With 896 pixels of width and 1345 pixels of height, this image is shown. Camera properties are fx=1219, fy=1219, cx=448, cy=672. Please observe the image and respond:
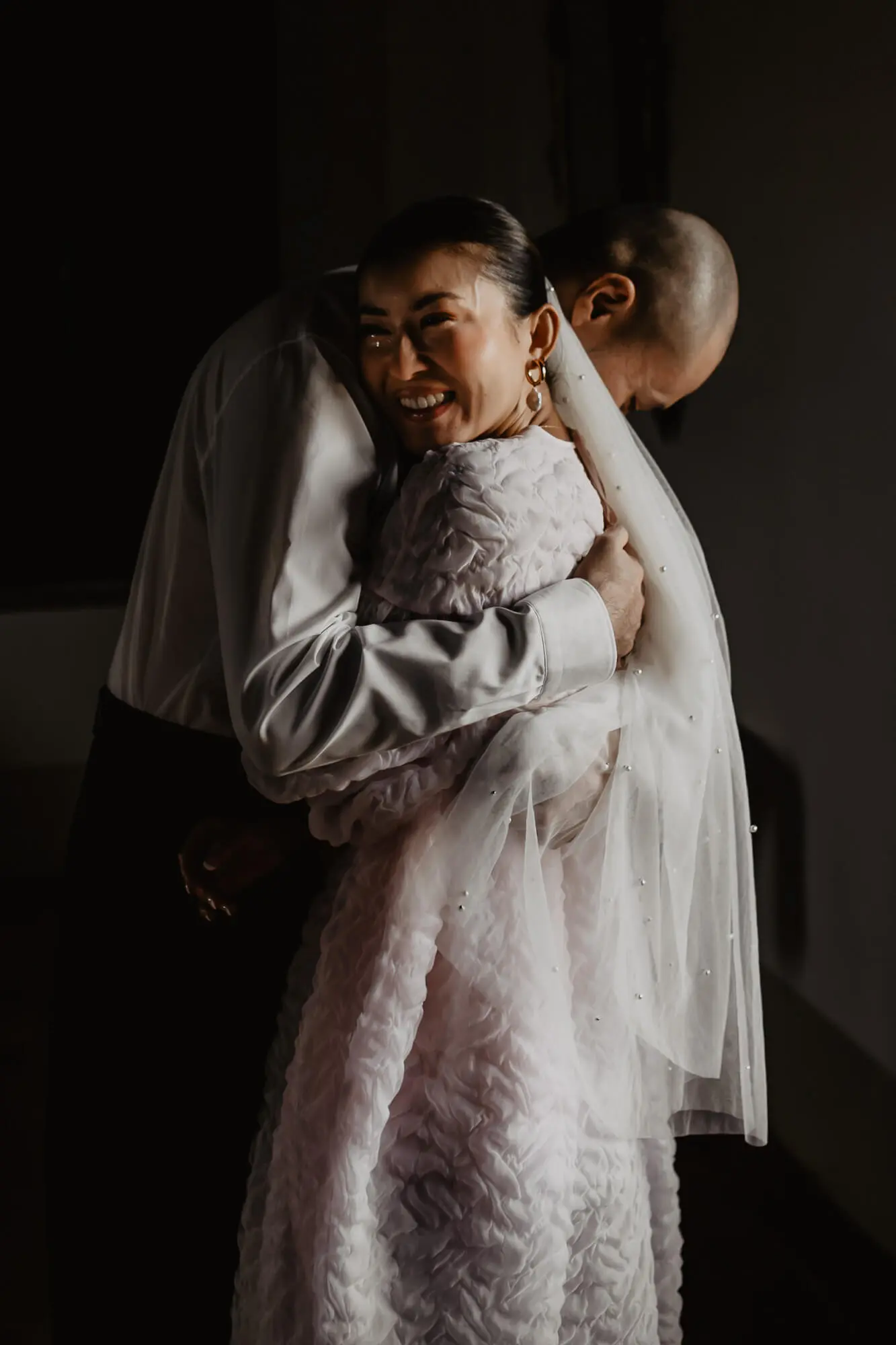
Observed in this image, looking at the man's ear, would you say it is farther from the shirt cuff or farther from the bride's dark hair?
the shirt cuff

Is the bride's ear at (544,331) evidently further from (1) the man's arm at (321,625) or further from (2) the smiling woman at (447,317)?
(1) the man's arm at (321,625)

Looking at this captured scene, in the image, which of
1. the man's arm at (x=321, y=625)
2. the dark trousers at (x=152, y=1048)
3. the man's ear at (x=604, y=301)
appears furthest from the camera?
the man's ear at (x=604, y=301)

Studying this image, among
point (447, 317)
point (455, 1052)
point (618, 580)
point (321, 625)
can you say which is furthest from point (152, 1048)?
point (447, 317)

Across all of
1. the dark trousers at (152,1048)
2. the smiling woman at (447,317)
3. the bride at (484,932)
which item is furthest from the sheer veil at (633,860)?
the dark trousers at (152,1048)

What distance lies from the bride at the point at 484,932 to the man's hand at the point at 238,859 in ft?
0.25

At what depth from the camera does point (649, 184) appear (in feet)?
7.28

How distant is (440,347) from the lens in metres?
1.04

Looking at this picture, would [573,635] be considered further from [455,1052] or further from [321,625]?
[455,1052]

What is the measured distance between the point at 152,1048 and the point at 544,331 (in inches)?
31.9

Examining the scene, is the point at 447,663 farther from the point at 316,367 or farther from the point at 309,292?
the point at 309,292

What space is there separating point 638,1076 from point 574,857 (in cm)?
21

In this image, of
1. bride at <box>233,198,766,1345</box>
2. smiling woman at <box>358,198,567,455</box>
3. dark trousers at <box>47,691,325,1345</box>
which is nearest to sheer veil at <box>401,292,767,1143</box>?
bride at <box>233,198,766,1345</box>

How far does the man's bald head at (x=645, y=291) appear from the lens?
137cm

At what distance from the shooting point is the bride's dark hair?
1028 mm
